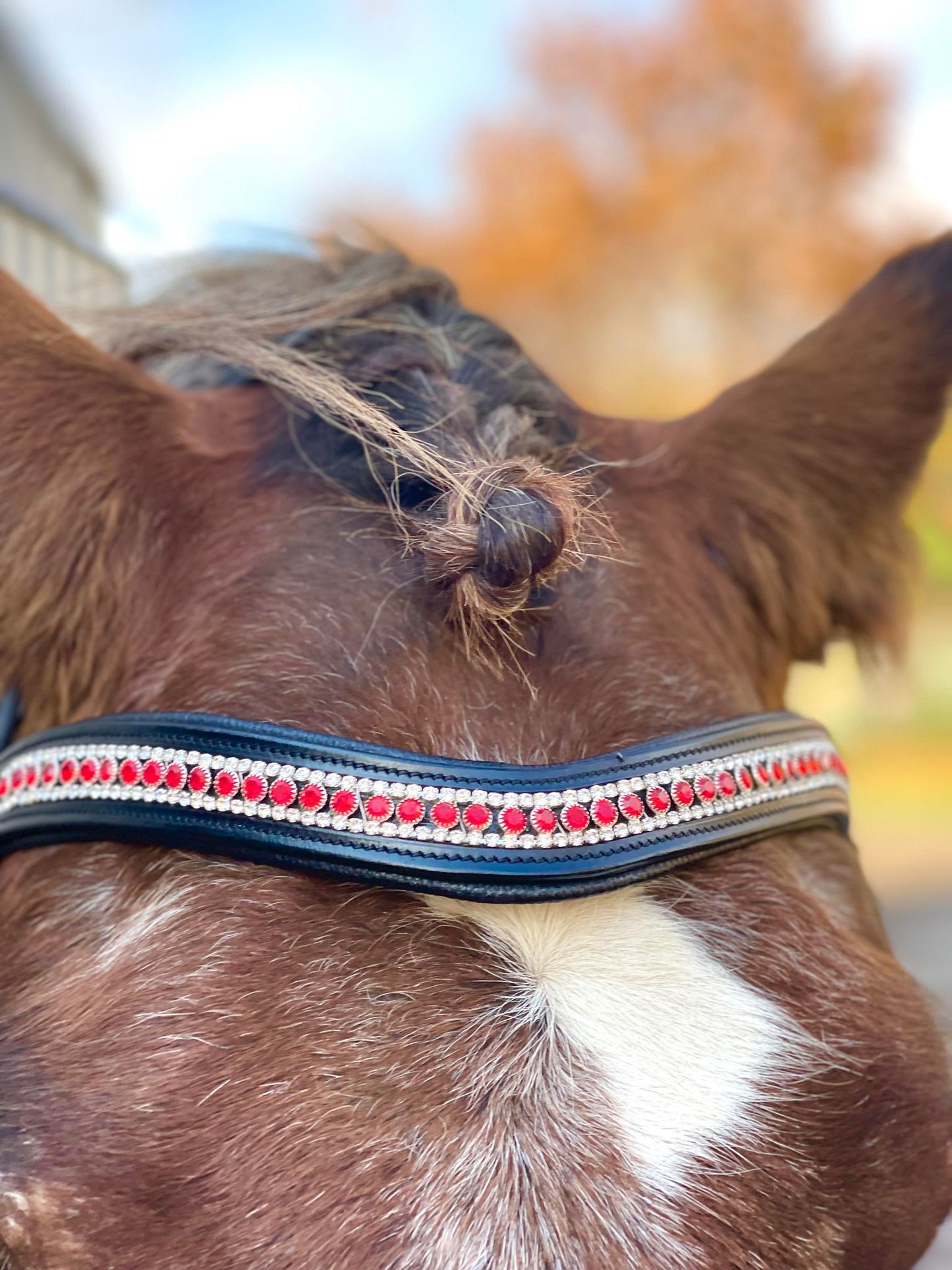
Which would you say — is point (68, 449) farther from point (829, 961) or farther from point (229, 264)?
point (829, 961)

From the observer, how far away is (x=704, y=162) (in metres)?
6.36

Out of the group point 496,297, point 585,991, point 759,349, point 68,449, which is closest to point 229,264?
point 68,449

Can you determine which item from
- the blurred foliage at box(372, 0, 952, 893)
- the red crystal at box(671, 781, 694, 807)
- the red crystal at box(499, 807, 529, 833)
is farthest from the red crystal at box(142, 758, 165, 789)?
the blurred foliage at box(372, 0, 952, 893)

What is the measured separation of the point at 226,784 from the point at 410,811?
0.12 meters

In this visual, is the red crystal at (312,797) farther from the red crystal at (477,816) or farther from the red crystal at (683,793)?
the red crystal at (683,793)

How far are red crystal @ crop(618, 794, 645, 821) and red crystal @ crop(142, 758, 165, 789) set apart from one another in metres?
0.30

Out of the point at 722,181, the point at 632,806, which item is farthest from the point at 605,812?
the point at 722,181

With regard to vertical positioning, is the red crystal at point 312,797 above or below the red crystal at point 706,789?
below

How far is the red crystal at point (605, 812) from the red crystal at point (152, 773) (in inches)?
11.0

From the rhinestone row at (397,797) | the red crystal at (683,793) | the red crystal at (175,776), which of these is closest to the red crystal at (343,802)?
the rhinestone row at (397,797)

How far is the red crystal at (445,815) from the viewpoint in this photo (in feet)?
2.14

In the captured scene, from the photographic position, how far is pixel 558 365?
10.9 feet

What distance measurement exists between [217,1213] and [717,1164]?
278 millimetres

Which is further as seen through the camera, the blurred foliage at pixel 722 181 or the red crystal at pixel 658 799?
the blurred foliage at pixel 722 181
